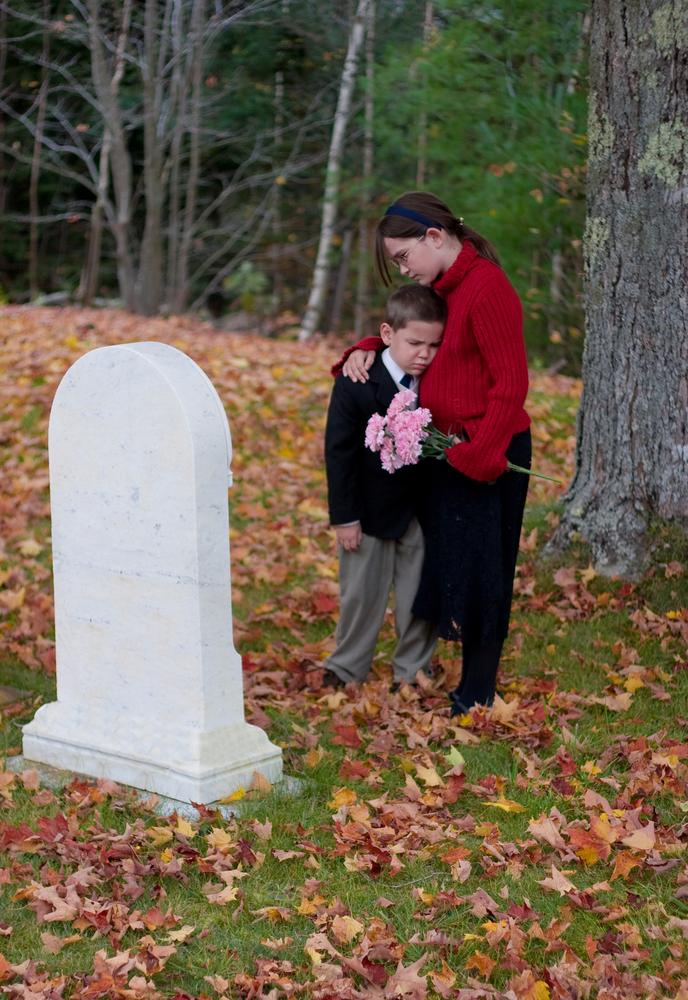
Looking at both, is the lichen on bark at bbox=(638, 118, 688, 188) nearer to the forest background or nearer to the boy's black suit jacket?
the boy's black suit jacket

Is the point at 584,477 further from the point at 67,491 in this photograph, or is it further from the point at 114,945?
the point at 114,945

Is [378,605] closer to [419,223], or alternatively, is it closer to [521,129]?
[419,223]

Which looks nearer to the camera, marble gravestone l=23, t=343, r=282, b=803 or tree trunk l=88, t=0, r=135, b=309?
marble gravestone l=23, t=343, r=282, b=803

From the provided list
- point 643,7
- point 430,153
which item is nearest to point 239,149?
point 430,153

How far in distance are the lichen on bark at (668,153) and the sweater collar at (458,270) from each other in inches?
61.4

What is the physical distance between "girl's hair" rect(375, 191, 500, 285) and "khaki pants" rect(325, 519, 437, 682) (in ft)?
3.87

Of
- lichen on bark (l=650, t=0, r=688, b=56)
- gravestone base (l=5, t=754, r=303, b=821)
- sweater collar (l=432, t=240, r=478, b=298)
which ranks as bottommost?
gravestone base (l=5, t=754, r=303, b=821)

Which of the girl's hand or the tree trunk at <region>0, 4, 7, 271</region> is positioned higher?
the tree trunk at <region>0, 4, 7, 271</region>

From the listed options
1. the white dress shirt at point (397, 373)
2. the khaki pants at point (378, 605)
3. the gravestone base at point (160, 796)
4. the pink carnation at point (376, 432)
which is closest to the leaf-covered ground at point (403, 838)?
the gravestone base at point (160, 796)

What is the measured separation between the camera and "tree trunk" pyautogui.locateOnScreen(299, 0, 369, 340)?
667 inches

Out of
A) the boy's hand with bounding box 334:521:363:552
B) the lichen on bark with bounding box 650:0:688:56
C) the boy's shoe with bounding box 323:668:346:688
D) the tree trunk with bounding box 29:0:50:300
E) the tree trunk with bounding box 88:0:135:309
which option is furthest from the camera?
the tree trunk with bounding box 29:0:50:300

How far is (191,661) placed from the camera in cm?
404

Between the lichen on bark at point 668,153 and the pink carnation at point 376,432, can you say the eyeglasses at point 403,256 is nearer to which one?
the pink carnation at point 376,432

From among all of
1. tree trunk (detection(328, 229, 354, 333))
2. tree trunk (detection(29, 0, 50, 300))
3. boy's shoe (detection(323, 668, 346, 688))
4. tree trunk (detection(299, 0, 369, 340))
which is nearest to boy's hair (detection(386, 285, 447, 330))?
boy's shoe (detection(323, 668, 346, 688))
